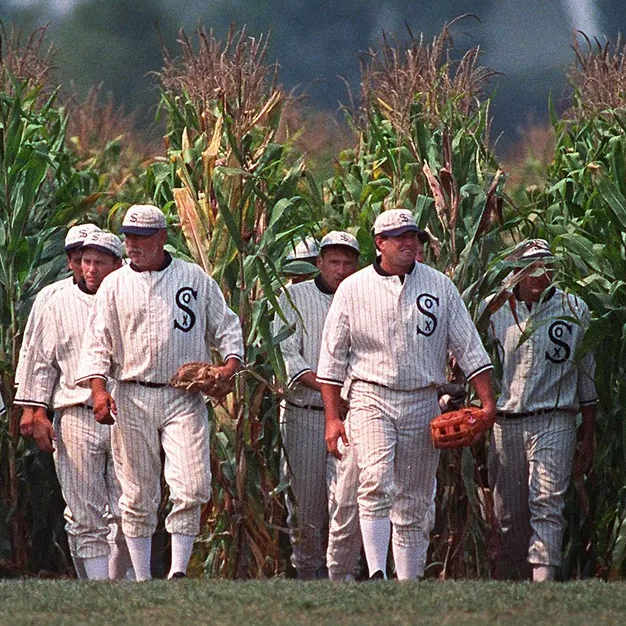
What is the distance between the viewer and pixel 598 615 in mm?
6484

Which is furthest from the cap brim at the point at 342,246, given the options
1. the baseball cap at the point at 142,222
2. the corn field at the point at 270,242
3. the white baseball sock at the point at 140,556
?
the white baseball sock at the point at 140,556

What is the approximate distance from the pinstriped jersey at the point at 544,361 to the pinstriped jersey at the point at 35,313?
2.47 m

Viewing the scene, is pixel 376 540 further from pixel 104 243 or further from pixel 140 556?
pixel 104 243

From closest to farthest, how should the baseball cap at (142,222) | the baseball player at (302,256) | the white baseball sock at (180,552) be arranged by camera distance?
the white baseball sock at (180,552) → the baseball cap at (142,222) → the baseball player at (302,256)

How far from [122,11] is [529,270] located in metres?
26.2

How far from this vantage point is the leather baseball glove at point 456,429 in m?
8.27

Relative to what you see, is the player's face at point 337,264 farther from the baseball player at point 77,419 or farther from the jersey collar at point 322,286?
the baseball player at point 77,419

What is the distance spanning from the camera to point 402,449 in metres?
8.52

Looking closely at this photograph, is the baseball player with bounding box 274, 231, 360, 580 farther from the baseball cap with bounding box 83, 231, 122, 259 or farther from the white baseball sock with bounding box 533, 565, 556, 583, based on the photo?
the white baseball sock with bounding box 533, 565, 556, 583

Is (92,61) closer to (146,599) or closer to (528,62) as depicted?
(528,62)

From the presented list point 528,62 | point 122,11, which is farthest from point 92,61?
point 528,62

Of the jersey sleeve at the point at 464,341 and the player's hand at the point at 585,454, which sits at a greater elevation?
the jersey sleeve at the point at 464,341

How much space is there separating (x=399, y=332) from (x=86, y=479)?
192 centimetres

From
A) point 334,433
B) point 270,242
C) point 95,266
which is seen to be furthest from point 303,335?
point 334,433
